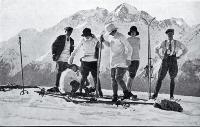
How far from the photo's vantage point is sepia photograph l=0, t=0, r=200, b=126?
6.74 metres

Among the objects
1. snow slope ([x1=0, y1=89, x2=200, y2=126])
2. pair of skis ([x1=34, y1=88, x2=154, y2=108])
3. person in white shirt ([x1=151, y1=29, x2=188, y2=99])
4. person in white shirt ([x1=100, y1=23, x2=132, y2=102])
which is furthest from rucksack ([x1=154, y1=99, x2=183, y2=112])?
person in white shirt ([x1=151, y1=29, x2=188, y2=99])

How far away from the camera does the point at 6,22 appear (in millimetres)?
9297

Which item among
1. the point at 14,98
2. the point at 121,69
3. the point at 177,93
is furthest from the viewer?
the point at 177,93

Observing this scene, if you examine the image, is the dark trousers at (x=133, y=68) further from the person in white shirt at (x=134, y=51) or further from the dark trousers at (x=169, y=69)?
the dark trousers at (x=169, y=69)

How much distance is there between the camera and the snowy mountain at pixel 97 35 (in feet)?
26.9

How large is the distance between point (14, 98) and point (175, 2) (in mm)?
4430

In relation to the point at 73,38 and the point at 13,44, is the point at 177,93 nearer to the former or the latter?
the point at 73,38

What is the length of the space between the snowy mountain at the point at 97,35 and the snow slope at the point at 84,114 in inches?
63.4

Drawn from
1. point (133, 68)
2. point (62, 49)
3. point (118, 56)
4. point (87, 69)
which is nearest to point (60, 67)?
point (62, 49)

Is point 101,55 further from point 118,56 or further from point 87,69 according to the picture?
point 118,56

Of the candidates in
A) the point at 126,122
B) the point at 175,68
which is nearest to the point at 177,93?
the point at 175,68

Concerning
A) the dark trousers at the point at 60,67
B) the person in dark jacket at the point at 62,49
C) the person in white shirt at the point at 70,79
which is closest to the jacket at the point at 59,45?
the person in dark jacket at the point at 62,49

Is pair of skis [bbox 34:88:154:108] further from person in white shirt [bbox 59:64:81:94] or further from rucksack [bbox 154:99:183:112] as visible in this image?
rucksack [bbox 154:99:183:112]

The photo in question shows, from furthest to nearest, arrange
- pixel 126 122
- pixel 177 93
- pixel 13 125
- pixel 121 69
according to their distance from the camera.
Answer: pixel 177 93, pixel 121 69, pixel 126 122, pixel 13 125
